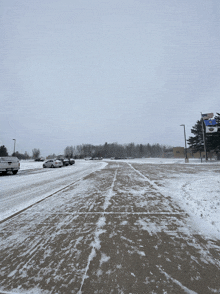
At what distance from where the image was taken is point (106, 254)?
2.51m

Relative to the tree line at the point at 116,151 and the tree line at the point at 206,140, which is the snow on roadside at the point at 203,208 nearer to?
the tree line at the point at 206,140

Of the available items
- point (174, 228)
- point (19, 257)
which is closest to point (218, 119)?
point (174, 228)

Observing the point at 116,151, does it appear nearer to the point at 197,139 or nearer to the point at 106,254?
the point at 197,139

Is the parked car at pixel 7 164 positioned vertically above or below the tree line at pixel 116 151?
below

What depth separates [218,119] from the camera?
36.8m

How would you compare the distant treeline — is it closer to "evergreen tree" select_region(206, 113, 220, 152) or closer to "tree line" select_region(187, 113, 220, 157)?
"tree line" select_region(187, 113, 220, 157)

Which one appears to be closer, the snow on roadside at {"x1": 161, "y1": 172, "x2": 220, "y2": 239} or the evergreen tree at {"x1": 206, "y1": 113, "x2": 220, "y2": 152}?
the snow on roadside at {"x1": 161, "y1": 172, "x2": 220, "y2": 239}

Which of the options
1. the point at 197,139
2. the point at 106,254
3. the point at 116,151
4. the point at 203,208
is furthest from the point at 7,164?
the point at 116,151

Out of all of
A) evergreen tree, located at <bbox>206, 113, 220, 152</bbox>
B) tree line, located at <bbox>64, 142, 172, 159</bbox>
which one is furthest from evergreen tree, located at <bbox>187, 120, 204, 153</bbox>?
tree line, located at <bbox>64, 142, 172, 159</bbox>

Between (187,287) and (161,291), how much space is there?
0.34 meters

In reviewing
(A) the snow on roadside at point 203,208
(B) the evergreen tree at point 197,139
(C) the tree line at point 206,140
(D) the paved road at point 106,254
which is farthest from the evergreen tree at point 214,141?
(D) the paved road at point 106,254

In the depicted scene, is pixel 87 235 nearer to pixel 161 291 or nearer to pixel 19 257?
pixel 19 257

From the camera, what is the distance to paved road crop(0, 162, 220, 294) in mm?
1921

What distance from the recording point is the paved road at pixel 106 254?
6.30 ft
